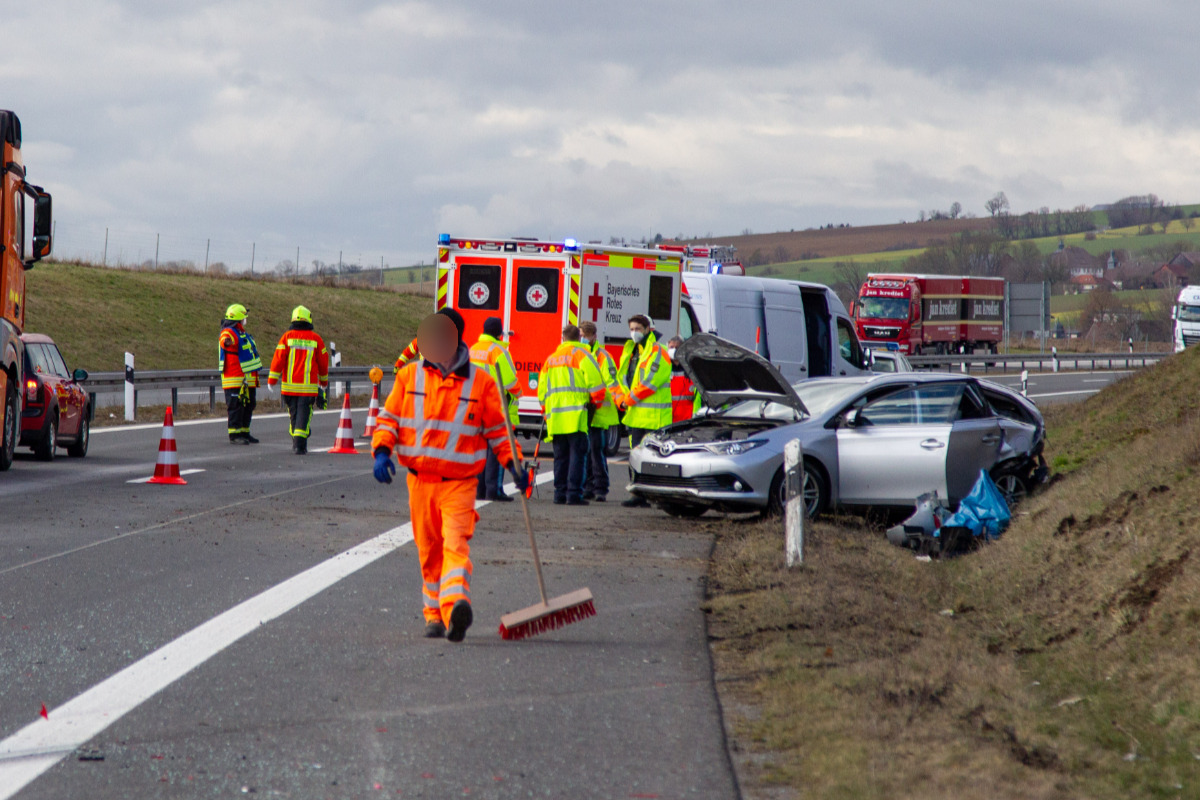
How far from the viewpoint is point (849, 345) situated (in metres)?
22.1

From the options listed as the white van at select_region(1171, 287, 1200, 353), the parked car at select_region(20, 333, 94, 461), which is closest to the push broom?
the parked car at select_region(20, 333, 94, 461)

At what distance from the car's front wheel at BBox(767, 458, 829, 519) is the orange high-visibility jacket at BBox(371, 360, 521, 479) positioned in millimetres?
5217

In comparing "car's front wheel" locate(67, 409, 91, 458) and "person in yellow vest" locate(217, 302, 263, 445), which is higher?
"person in yellow vest" locate(217, 302, 263, 445)

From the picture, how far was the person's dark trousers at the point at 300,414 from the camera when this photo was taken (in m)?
18.5

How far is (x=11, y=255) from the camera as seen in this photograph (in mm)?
13875

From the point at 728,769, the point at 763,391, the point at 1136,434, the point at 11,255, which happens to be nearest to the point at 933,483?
the point at 763,391

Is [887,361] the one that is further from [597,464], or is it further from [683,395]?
[597,464]

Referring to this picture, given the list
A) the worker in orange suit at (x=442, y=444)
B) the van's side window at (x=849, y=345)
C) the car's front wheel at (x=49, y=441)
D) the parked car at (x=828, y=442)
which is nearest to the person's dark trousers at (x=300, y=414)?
the car's front wheel at (x=49, y=441)

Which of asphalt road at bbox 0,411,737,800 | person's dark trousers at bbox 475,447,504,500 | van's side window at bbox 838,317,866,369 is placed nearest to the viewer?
asphalt road at bbox 0,411,737,800

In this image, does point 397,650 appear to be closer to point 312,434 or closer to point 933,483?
point 933,483

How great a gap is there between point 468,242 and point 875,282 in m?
36.0

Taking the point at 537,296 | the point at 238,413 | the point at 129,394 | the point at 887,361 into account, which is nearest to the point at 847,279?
the point at 887,361

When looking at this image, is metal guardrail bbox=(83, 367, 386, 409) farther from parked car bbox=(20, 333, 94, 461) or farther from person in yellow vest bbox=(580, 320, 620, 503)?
person in yellow vest bbox=(580, 320, 620, 503)

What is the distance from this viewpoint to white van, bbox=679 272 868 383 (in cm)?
2008
